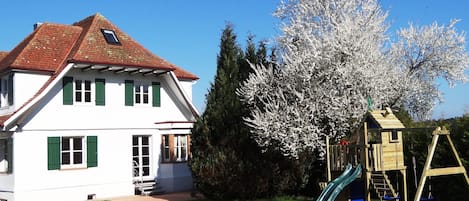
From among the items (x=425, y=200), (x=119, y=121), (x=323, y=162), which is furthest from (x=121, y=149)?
(x=425, y=200)

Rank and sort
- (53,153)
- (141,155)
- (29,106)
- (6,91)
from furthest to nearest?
(141,155)
(6,91)
(53,153)
(29,106)

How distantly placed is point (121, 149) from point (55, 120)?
3.17m

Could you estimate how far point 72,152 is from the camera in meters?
22.2

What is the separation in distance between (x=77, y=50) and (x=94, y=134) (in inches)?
140

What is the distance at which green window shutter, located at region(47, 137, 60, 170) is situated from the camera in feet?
70.4

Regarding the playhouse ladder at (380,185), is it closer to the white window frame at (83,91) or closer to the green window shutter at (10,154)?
the white window frame at (83,91)

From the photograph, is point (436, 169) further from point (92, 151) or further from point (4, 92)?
point (4, 92)

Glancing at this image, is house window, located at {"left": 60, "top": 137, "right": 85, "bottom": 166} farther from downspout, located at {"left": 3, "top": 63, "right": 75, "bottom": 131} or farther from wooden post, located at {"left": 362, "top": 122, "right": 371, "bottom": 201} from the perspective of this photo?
wooden post, located at {"left": 362, "top": 122, "right": 371, "bottom": 201}

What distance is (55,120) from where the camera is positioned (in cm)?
2180

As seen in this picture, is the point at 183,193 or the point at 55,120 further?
the point at 183,193

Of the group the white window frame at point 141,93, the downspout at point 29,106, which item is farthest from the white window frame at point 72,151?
the white window frame at point 141,93

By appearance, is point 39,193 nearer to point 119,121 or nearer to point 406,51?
point 119,121

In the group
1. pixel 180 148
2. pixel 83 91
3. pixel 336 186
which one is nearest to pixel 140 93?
pixel 83 91

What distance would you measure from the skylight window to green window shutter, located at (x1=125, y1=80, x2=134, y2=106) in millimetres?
2000
